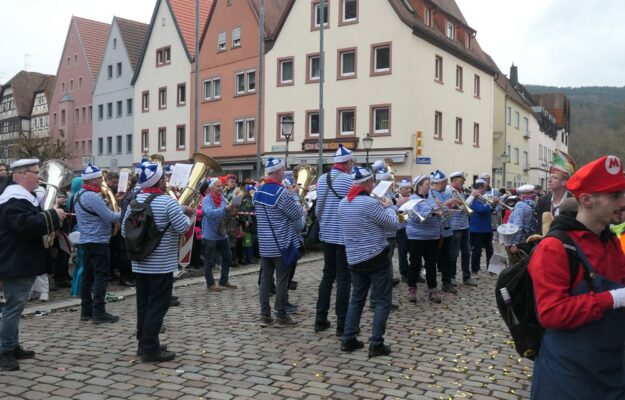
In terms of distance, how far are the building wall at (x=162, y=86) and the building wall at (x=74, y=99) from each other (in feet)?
30.3

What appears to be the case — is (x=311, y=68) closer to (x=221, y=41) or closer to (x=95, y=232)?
(x=221, y=41)

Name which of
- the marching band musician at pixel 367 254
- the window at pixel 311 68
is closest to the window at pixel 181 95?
→ the window at pixel 311 68

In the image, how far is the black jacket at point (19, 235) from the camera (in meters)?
5.66

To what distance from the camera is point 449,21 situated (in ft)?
121

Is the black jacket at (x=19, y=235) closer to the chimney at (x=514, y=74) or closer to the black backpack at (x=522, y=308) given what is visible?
the black backpack at (x=522, y=308)

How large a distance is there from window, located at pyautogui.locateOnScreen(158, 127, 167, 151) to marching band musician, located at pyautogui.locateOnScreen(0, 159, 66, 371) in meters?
38.6

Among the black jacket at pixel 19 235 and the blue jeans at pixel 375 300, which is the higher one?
the black jacket at pixel 19 235

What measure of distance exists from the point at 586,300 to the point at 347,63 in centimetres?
3131

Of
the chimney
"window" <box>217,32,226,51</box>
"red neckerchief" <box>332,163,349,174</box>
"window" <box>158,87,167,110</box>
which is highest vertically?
the chimney

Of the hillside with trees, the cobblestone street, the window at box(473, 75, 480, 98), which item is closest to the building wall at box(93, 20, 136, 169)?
the window at box(473, 75, 480, 98)

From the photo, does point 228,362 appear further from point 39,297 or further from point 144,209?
point 39,297

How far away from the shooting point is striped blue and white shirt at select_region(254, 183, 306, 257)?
7445 mm

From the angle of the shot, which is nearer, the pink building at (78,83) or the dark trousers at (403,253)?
the dark trousers at (403,253)

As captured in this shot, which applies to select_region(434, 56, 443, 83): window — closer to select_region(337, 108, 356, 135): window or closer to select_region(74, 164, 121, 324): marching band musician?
select_region(337, 108, 356, 135): window
